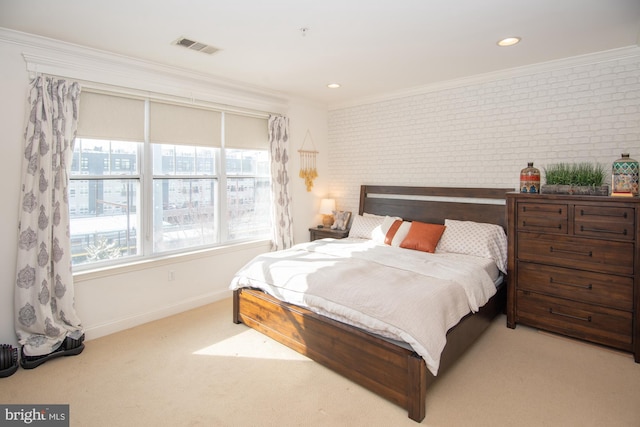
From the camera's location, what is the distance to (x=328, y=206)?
5.36 m

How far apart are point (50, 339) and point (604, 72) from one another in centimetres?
541

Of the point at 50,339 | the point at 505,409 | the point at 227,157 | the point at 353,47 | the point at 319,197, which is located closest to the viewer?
the point at 505,409

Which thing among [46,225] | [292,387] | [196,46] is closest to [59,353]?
[46,225]

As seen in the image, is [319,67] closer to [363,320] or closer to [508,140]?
[508,140]

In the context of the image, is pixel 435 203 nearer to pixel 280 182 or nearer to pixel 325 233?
pixel 325 233

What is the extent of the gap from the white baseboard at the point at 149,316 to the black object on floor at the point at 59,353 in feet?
0.79

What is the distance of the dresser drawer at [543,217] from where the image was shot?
10.3ft

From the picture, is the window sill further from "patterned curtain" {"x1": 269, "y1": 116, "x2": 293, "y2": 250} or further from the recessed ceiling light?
the recessed ceiling light

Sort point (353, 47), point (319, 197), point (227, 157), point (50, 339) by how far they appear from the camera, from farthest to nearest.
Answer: point (319, 197)
point (227, 157)
point (353, 47)
point (50, 339)

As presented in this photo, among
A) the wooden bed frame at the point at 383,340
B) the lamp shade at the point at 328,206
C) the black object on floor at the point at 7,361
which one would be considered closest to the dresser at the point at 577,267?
the wooden bed frame at the point at 383,340

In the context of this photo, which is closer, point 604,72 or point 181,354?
point 181,354

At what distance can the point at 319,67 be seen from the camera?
145 inches

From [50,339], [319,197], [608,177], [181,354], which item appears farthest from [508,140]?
[50,339]

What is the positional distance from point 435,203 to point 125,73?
3630 mm
